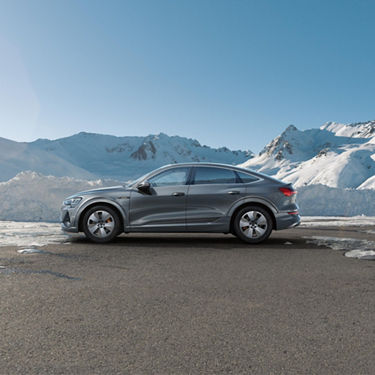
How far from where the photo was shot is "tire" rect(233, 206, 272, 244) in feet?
26.7

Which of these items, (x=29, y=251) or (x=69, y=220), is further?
(x=69, y=220)

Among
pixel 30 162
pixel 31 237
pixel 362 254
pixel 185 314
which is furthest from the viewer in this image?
pixel 30 162

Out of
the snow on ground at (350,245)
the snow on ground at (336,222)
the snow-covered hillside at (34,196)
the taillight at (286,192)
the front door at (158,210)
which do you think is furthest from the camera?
the snow-covered hillside at (34,196)

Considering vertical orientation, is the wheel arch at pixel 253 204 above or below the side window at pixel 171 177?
below

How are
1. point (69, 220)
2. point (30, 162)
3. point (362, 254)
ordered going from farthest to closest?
point (30, 162) → point (69, 220) → point (362, 254)

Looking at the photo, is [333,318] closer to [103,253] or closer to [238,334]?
[238,334]

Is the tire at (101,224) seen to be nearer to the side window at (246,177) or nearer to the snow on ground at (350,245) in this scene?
the side window at (246,177)

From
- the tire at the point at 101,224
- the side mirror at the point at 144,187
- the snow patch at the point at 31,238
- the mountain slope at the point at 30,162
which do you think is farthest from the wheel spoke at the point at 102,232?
the mountain slope at the point at 30,162

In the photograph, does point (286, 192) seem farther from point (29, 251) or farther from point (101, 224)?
point (29, 251)

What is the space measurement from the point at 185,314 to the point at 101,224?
4861 mm

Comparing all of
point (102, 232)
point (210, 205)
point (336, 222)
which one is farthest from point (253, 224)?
point (336, 222)

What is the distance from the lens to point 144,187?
8109 mm

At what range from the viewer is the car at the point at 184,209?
8117 mm

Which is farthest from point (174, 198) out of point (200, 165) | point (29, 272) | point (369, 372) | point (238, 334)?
point (369, 372)
